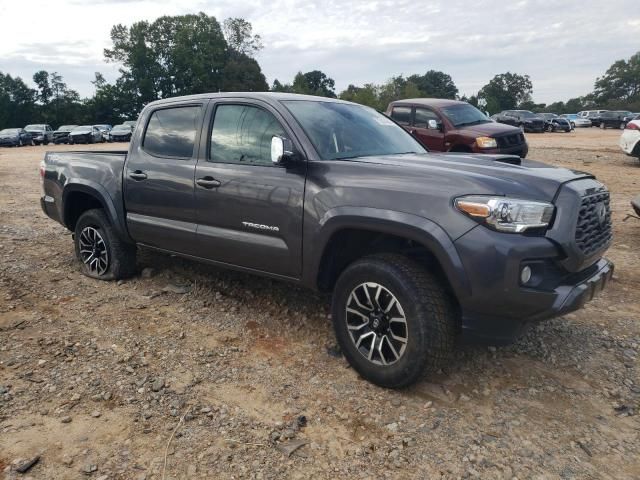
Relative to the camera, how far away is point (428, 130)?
33.2 ft

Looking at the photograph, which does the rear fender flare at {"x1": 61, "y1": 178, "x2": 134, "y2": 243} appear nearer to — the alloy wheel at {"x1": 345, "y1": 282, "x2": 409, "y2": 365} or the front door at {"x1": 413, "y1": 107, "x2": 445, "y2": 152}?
the alloy wheel at {"x1": 345, "y1": 282, "x2": 409, "y2": 365}

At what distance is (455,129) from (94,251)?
23.5 feet

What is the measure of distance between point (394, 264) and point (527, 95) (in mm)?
104212

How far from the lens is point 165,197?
4.29 meters

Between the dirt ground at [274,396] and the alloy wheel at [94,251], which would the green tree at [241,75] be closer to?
the alloy wheel at [94,251]

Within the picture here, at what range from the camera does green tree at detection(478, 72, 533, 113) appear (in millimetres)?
92125

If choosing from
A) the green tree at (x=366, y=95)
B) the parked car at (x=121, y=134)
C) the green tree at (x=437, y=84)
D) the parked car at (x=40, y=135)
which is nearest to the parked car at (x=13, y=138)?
the parked car at (x=40, y=135)

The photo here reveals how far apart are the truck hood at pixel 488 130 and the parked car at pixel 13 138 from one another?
1328 inches

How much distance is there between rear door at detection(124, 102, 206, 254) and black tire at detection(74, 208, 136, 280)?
0.34 metres

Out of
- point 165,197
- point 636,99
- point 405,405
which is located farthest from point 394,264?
point 636,99

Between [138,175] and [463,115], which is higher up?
[463,115]

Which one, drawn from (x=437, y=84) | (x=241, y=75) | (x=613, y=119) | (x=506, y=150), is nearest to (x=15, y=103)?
(x=241, y=75)

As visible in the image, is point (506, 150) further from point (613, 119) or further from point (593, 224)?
point (613, 119)

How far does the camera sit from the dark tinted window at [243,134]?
3730 mm
